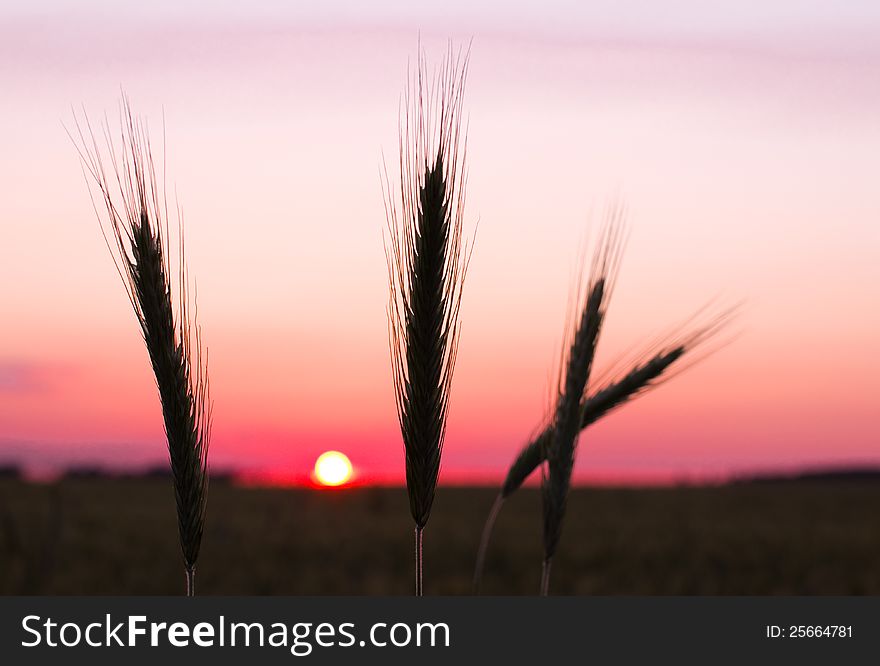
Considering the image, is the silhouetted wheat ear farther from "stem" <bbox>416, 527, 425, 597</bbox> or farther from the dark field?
the dark field

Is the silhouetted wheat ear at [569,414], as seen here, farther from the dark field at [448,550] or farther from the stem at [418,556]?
the dark field at [448,550]

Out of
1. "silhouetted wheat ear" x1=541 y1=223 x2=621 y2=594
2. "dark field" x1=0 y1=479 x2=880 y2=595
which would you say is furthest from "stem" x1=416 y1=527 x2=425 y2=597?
"dark field" x1=0 y1=479 x2=880 y2=595

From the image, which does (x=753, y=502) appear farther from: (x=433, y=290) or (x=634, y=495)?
(x=433, y=290)

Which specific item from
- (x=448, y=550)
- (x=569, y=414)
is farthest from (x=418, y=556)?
(x=448, y=550)

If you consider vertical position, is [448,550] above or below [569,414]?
above

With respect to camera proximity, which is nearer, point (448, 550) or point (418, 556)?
point (418, 556)

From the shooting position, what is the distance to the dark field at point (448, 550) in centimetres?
1258

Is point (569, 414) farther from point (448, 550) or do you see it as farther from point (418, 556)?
point (448, 550)

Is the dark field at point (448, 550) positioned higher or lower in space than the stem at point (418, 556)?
higher

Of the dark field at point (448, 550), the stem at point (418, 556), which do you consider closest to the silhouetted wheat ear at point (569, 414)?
the stem at point (418, 556)

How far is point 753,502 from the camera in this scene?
91.8 feet

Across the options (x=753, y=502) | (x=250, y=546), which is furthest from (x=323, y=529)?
(x=753, y=502)

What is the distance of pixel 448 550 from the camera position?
16.3 m

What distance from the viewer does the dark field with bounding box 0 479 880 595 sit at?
41.3 ft
